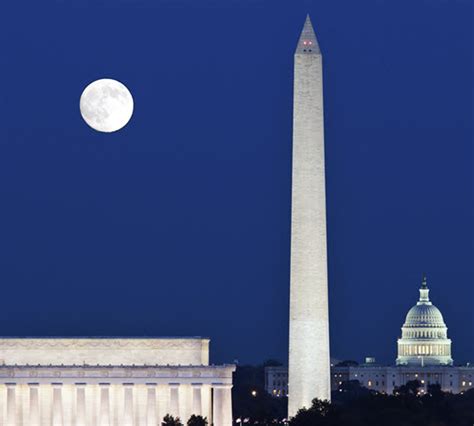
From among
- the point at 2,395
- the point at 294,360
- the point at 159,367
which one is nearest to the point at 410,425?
the point at 294,360

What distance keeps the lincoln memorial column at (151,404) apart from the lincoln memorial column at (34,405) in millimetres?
7887

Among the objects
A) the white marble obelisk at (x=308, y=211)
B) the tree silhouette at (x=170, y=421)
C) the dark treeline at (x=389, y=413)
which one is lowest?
the tree silhouette at (x=170, y=421)

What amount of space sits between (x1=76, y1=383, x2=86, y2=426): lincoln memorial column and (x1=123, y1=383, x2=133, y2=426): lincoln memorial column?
2.95 meters

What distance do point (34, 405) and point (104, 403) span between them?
5071mm

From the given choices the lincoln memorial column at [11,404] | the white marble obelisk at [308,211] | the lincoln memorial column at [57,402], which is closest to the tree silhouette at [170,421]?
the white marble obelisk at [308,211]

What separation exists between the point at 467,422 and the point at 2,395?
3483cm

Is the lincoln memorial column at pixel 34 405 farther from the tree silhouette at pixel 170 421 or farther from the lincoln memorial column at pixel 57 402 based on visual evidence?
the tree silhouette at pixel 170 421

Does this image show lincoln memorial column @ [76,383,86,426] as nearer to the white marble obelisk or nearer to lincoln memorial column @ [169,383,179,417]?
lincoln memorial column @ [169,383,179,417]

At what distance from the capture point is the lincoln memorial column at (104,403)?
165 metres

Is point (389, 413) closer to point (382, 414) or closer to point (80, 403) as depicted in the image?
point (382, 414)

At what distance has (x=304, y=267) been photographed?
158m

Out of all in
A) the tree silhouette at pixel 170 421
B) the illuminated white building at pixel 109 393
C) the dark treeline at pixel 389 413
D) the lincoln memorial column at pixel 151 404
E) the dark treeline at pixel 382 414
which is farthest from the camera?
the illuminated white building at pixel 109 393

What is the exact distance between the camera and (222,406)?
6491 inches

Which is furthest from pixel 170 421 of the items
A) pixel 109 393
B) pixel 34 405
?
pixel 34 405
